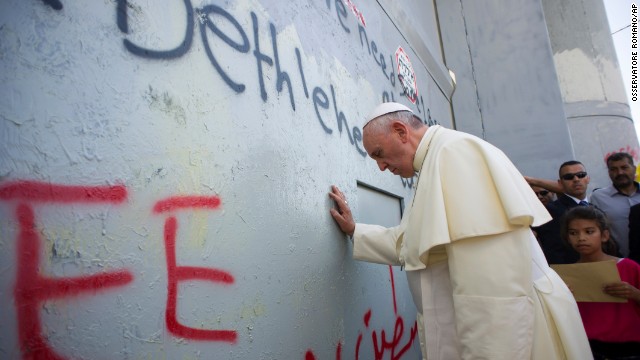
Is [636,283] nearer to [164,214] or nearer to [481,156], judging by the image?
[481,156]

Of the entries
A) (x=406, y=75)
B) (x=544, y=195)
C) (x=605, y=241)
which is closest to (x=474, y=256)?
(x=605, y=241)

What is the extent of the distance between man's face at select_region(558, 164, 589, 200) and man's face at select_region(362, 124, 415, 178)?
8.35ft

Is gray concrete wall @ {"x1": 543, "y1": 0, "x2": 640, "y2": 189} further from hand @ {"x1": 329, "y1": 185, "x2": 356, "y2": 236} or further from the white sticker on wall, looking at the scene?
hand @ {"x1": 329, "y1": 185, "x2": 356, "y2": 236}

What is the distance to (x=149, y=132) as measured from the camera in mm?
1052

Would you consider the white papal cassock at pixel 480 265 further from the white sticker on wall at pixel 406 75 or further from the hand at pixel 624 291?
the white sticker on wall at pixel 406 75

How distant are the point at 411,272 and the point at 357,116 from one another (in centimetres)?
123

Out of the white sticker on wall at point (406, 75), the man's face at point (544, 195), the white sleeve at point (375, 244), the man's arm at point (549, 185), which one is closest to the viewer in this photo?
the white sleeve at point (375, 244)

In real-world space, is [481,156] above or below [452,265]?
above

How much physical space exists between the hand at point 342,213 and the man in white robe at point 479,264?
485 millimetres

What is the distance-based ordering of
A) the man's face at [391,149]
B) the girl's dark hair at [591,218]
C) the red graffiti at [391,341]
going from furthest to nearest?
the girl's dark hair at [591,218] → the red graffiti at [391,341] → the man's face at [391,149]

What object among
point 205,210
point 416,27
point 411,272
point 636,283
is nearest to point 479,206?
point 411,272

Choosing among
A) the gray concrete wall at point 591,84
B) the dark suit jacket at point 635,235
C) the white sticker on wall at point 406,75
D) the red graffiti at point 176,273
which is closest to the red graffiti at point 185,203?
the red graffiti at point 176,273

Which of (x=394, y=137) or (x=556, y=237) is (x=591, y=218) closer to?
(x=556, y=237)

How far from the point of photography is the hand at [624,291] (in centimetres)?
198
